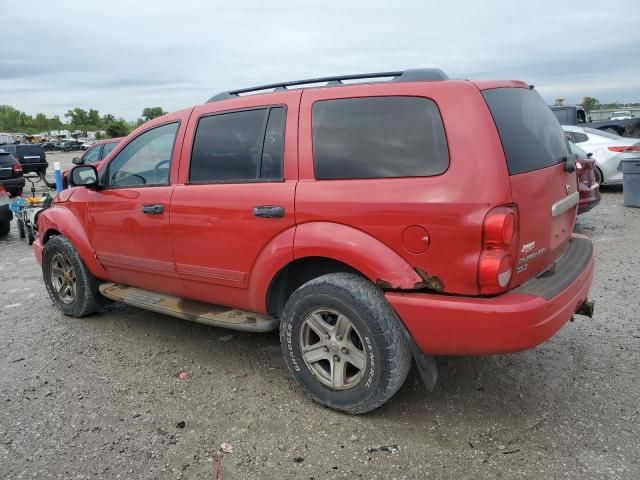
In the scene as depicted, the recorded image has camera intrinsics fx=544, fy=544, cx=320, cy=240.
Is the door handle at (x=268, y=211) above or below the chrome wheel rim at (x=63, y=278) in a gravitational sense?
above

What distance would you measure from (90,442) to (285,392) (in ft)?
3.83

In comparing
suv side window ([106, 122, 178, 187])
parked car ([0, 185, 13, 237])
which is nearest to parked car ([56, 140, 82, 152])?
parked car ([0, 185, 13, 237])

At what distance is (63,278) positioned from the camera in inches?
200

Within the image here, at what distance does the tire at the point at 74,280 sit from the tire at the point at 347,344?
2334 millimetres

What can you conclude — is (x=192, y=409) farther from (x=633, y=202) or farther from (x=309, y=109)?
(x=633, y=202)

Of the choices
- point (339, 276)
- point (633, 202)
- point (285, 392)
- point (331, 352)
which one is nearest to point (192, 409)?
point (285, 392)

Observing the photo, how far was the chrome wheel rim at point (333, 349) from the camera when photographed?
10.2 ft

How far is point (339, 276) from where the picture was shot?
3.10 m

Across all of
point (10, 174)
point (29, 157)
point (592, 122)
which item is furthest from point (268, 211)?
point (29, 157)

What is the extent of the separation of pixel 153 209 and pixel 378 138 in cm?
183

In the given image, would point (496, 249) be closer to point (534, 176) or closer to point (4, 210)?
point (534, 176)

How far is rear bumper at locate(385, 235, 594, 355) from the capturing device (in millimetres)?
2635

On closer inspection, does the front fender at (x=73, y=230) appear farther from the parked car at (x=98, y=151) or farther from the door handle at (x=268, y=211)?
the parked car at (x=98, y=151)

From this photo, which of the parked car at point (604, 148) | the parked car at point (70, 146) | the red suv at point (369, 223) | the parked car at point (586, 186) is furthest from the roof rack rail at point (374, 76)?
the parked car at point (70, 146)
